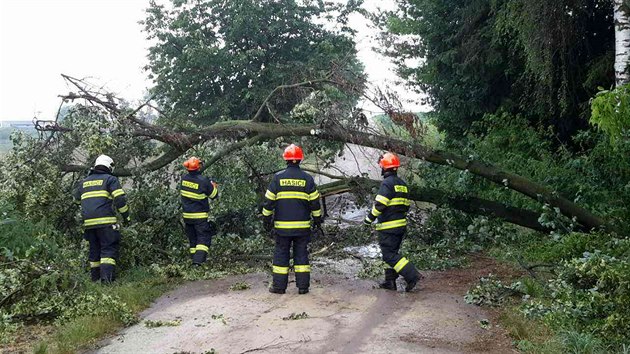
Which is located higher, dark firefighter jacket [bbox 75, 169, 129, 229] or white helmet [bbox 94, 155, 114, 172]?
white helmet [bbox 94, 155, 114, 172]

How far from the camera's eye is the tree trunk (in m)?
7.16

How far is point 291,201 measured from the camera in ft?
21.7

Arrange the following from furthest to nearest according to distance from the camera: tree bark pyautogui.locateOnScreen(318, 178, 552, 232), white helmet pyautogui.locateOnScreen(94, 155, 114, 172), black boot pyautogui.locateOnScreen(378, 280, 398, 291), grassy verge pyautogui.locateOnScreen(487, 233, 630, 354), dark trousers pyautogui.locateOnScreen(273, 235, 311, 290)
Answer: tree bark pyautogui.locateOnScreen(318, 178, 552, 232)
white helmet pyautogui.locateOnScreen(94, 155, 114, 172)
black boot pyautogui.locateOnScreen(378, 280, 398, 291)
dark trousers pyautogui.locateOnScreen(273, 235, 311, 290)
grassy verge pyautogui.locateOnScreen(487, 233, 630, 354)

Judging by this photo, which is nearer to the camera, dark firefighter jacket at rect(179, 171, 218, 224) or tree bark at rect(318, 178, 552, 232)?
dark firefighter jacket at rect(179, 171, 218, 224)

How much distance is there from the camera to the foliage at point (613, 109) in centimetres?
491

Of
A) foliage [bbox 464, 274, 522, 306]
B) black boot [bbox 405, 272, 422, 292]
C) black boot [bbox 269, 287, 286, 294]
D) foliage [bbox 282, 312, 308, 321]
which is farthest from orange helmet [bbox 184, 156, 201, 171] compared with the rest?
foliage [bbox 464, 274, 522, 306]

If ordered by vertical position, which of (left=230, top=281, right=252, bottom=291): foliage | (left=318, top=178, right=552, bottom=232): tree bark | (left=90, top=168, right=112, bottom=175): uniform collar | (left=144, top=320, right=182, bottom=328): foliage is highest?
(left=90, top=168, right=112, bottom=175): uniform collar

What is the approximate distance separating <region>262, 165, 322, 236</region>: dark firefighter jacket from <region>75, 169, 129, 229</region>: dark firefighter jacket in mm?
1959

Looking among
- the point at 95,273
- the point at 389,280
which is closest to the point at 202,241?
the point at 95,273

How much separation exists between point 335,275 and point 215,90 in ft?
46.8

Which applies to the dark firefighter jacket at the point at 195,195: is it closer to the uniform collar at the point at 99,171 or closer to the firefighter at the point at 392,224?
the uniform collar at the point at 99,171

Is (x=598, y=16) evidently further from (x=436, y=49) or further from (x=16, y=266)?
(x=16, y=266)

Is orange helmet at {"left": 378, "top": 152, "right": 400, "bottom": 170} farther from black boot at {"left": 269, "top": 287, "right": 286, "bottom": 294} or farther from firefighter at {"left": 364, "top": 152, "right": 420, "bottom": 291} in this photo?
black boot at {"left": 269, "top": 287, "right": 286, "bottom": 294}

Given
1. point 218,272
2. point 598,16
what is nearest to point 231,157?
point 218,272
